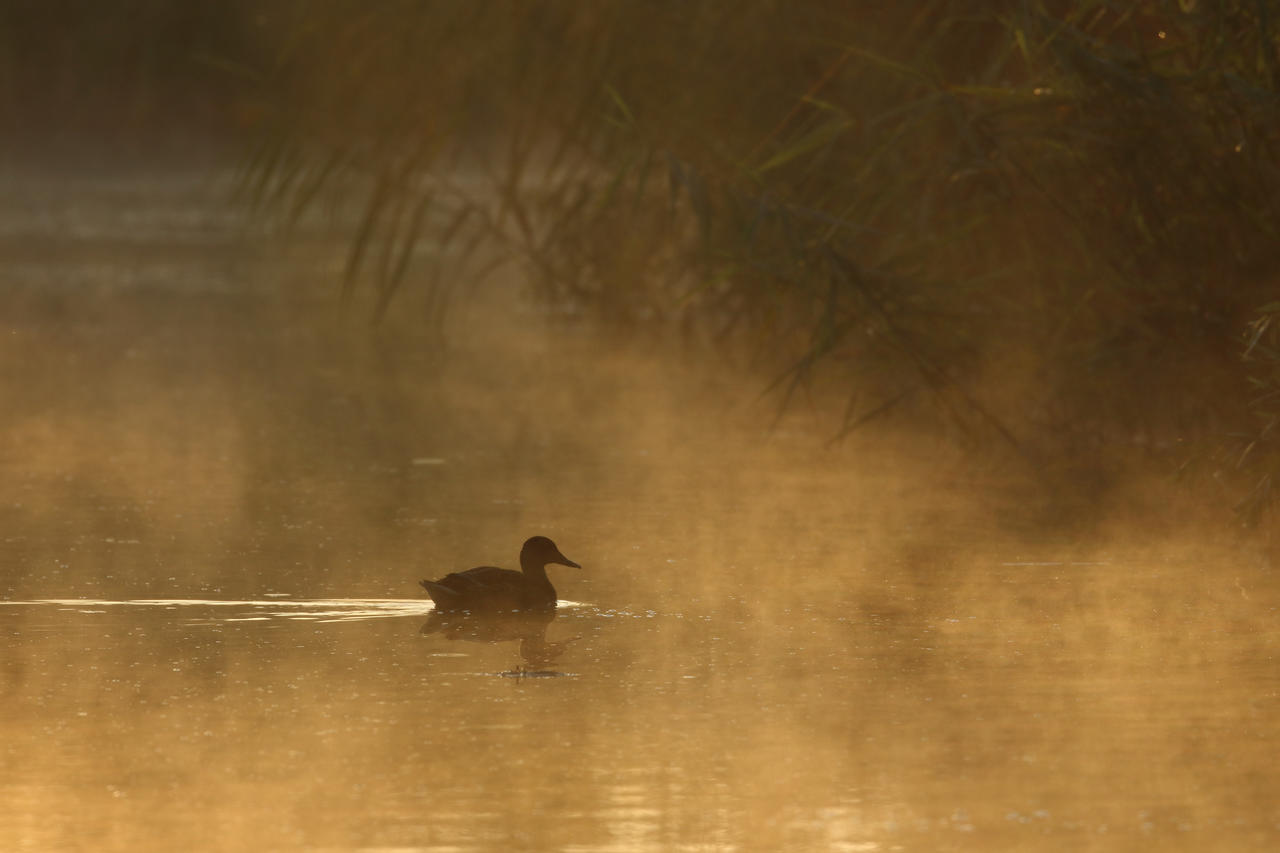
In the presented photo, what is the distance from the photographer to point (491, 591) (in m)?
9.41

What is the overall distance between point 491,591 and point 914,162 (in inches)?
148

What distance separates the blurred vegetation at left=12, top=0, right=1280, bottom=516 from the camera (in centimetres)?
1043

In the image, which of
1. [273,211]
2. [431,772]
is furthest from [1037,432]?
[431,772]

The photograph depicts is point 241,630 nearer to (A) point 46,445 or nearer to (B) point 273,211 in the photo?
(B) point 273,211

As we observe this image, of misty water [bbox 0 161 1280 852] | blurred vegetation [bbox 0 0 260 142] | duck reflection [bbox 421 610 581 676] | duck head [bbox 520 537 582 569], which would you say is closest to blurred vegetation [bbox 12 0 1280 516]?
misty water [bbox 0 161 1280 852]

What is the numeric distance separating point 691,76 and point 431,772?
5651 millimetres

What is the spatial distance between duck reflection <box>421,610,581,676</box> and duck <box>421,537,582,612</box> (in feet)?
0.10

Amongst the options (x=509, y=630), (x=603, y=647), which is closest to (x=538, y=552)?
(x=509, y=630)

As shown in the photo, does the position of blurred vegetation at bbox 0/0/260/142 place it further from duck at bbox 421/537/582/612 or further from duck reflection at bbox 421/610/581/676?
duck reflection at bbox 421/610/581/676

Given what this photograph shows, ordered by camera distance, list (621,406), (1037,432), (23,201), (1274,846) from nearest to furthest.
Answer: (1274,846)
(1037,432)
(621,406)
(23,201)

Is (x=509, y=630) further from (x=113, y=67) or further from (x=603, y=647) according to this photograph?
(x=113, y=67)

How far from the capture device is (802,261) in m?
10.6

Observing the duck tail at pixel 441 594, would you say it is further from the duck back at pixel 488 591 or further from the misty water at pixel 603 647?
the misty water at pixel 603 647

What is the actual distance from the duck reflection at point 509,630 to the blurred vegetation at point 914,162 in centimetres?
131
